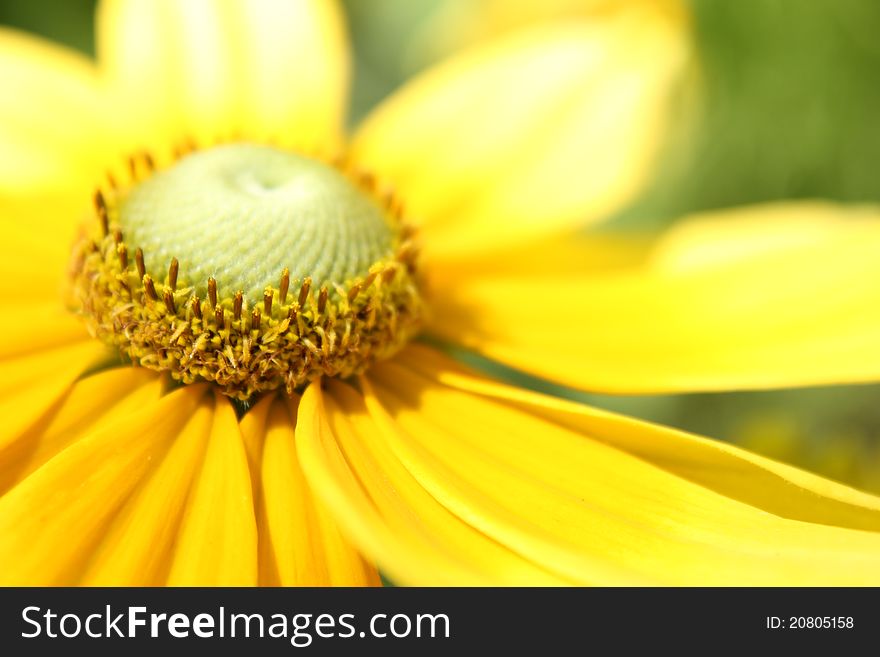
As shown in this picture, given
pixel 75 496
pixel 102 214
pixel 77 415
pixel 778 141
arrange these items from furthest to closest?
pixel 778 141, pixel 102 214, pixel 77 415, pixel 75 496

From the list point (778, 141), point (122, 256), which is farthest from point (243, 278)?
point (778, 141)

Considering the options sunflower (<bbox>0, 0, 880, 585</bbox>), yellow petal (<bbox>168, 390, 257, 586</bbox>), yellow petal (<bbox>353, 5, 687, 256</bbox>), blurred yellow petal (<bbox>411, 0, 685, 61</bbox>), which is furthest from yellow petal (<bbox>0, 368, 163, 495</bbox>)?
blurred yellow petal (<bbox>411, 0, 685, 61</bbox>)

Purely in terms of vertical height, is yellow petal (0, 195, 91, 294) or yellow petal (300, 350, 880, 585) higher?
yellow petal (0, 195, 91, 294)

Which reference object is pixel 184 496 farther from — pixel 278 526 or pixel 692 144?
pixel 692 144

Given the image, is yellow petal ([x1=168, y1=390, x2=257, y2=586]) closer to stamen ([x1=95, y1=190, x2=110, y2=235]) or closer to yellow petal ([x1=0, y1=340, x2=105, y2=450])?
yellow petal ([x1=0, y1=340, x2=105, y2=450])

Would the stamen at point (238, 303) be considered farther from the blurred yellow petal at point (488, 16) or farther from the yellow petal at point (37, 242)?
the blurred yellow petal at point (488, 16)

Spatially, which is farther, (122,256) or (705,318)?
(705,318)

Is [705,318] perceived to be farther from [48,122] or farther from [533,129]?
[48,122]

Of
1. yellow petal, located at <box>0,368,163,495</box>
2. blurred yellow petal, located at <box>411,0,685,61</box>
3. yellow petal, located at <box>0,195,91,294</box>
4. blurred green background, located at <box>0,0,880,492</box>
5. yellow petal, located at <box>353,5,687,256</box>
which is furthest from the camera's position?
blurred yellow petal, located at <box>411,0,685,61</box>

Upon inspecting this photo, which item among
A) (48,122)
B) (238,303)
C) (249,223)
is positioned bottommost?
(238,303)

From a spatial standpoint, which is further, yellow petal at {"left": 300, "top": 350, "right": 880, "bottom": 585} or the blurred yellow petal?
the blurred yellow petal
